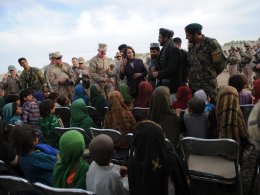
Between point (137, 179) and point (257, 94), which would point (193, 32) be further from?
point (137, 179)

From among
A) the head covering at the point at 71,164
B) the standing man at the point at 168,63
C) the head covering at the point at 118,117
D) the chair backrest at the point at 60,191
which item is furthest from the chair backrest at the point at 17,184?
the standing man at the point at 168,63

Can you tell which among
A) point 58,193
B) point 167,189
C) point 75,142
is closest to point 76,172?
point 75,142

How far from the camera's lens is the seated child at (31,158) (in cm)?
290

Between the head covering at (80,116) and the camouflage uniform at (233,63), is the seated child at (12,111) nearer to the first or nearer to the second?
the head covering at (80,116)

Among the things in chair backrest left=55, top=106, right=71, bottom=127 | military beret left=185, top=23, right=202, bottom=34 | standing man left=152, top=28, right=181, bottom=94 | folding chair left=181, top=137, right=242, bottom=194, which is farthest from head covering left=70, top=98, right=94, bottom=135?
military beret left=185, top=23, right=202, bottom=34

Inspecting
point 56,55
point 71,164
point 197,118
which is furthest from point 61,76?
point 71,164

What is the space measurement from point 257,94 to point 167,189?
210 cm

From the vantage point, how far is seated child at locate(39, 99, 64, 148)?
440cm

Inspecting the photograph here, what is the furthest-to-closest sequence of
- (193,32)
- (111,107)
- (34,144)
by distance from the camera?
(193,32) < (111,107) < (34,144)

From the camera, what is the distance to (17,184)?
2422 millimetres

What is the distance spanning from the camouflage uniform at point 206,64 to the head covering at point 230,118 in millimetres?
1841

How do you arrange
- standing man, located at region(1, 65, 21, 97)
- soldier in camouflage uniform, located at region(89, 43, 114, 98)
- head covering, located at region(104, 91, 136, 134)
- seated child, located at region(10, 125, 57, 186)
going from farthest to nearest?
standing man, located at region(1, 65, 21, 97), soldier in camouflage uniform, located at region(89, 43, 114, 98), head covering, located at region(104, 91, 136, 134), seated child, located at region(10, 125, 57, 186)

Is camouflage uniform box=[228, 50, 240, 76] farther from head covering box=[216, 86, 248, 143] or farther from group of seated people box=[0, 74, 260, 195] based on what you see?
head covering box=[216, 86, 248, 143]

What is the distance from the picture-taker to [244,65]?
1458cm
